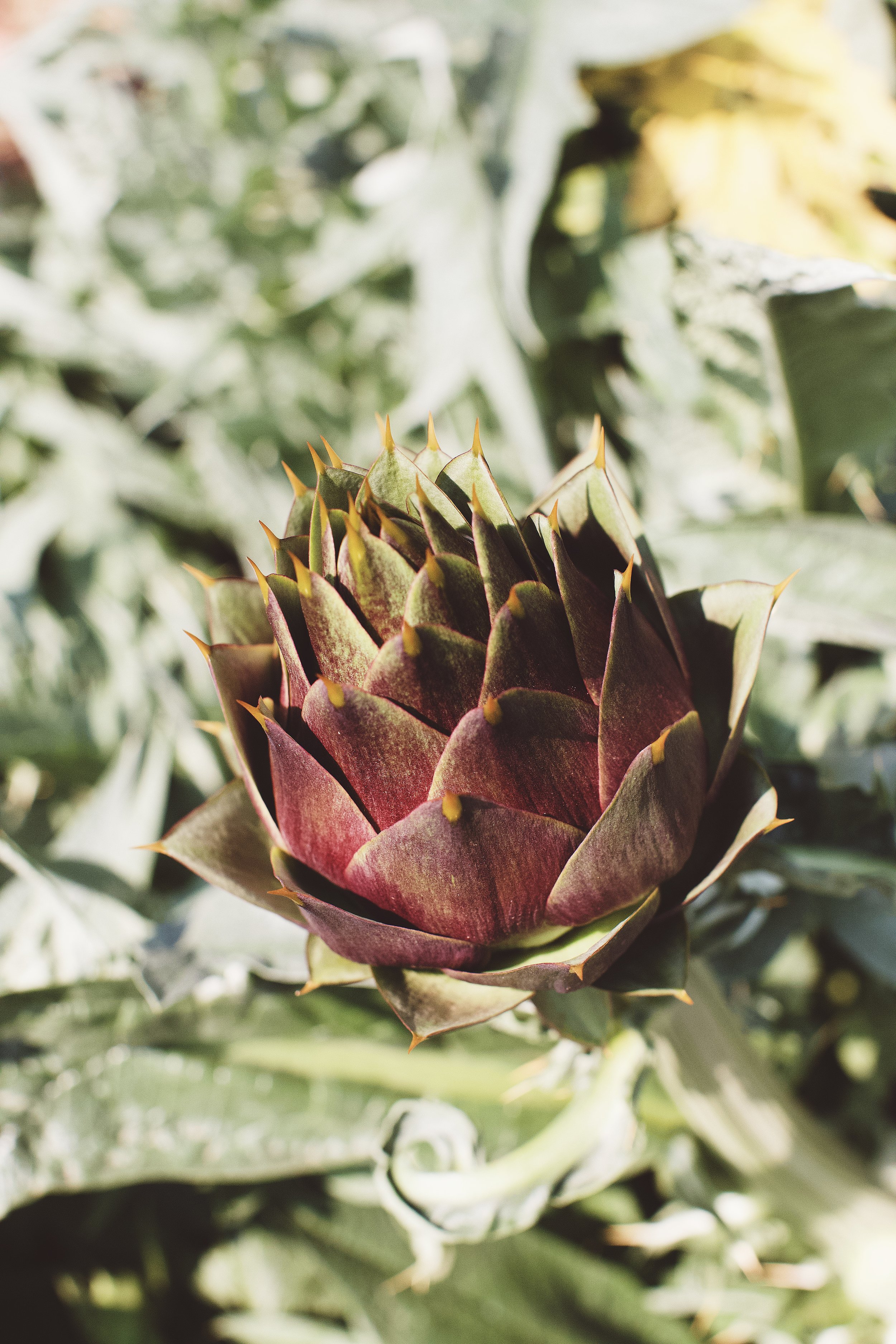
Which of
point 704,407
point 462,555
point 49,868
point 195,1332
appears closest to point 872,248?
point 704,407

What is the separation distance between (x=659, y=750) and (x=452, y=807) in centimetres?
5

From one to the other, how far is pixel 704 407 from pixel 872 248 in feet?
0.37

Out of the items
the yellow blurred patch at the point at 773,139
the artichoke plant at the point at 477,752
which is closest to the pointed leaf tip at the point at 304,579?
the artichoke plant at the point at 477,752

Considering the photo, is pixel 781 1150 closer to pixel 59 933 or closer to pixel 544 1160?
pixel 544 1160

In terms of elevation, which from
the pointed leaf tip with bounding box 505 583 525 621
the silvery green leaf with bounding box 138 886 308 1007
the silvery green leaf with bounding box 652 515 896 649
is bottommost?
the silvery green leaf with bounding box 138 886 308 1007

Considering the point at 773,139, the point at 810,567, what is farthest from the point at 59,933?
the point at 773,139

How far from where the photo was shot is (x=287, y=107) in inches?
26.1

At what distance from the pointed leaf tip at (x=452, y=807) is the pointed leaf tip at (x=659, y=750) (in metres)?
0.05

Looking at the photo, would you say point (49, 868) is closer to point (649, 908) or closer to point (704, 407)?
point (649, 908)

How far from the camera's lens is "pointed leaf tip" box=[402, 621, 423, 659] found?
8.9 inches

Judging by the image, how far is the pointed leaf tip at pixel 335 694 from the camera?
0.23 meters

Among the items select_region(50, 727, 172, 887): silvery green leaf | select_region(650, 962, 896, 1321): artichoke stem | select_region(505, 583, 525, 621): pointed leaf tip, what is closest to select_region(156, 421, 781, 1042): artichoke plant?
select_region(505, 583, 525, 621): pointed leaf tip

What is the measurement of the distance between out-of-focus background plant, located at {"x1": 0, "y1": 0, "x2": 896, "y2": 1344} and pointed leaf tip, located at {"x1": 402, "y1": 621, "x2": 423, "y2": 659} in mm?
134

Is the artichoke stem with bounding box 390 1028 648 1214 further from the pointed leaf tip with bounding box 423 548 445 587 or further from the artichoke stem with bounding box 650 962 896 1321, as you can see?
the pointed leaf tip with bounding box 423 548 445 587
